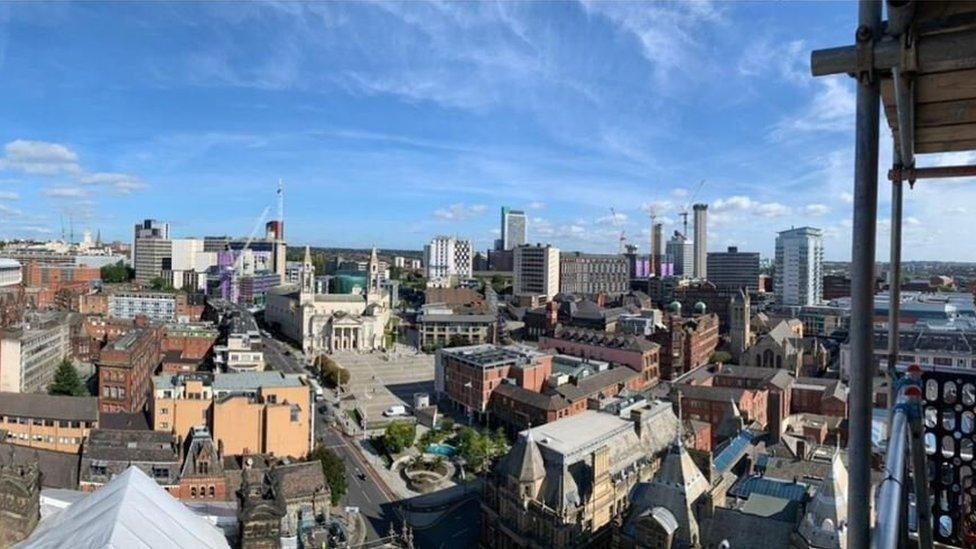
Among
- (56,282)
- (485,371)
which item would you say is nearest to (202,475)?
(485,371)

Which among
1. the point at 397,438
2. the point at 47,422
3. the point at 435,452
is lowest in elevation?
the point at 435,452

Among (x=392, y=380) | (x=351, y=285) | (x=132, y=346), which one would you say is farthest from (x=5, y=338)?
(x=351, y=285)

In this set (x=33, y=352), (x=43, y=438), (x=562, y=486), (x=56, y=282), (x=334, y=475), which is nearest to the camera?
(x=562, y=486)

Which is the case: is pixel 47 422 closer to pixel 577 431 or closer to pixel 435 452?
pixel 435 452

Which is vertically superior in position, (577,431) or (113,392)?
(577,431)

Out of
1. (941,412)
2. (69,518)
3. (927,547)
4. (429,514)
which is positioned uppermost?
(941,412)

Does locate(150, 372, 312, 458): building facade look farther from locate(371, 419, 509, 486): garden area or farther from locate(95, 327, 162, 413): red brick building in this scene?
locate(95, 327, 162, 413): red brick building

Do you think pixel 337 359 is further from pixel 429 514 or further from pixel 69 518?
pixel 69 518
